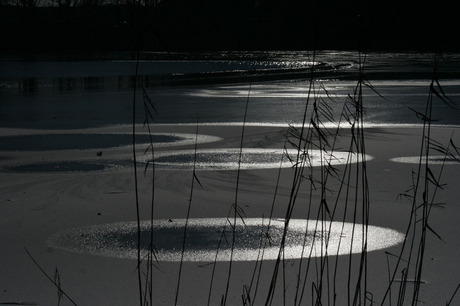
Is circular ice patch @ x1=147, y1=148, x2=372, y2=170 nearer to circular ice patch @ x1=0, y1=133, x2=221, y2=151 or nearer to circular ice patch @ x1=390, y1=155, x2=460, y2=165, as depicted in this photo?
circular ice patch @ x1=390, y1=155, x2=460, y2=165

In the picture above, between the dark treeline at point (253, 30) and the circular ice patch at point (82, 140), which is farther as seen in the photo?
the dark treeline at point (253, 30)

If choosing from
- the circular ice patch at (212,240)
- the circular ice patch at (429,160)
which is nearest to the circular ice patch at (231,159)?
the circular ice patch at (429,160)

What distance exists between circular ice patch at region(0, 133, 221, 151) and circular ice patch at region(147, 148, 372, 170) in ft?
2.10

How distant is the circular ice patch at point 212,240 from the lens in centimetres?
369

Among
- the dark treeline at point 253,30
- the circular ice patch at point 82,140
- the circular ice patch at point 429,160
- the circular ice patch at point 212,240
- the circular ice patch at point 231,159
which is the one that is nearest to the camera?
the circular ice patch at point 212,240

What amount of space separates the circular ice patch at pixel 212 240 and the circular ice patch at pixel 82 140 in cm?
281

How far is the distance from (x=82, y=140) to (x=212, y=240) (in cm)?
368

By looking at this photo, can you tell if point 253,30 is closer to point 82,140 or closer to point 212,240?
point 82,140

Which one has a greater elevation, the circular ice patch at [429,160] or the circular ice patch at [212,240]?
the circular ice patch at [212,240]

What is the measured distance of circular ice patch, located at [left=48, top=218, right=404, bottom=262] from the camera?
3.69 metres

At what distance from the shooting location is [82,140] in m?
7.40

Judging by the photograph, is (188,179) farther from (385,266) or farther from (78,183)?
(385,266)

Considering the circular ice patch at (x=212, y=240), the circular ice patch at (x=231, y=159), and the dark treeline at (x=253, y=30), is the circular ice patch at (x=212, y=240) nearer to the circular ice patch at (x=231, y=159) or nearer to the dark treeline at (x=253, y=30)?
the circular ice patch at (x=231, y=159)

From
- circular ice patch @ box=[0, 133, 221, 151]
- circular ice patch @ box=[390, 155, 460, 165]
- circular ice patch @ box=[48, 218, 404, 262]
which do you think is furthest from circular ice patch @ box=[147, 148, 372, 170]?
circular ice patch @ box=[48, 218, 404, 262]
